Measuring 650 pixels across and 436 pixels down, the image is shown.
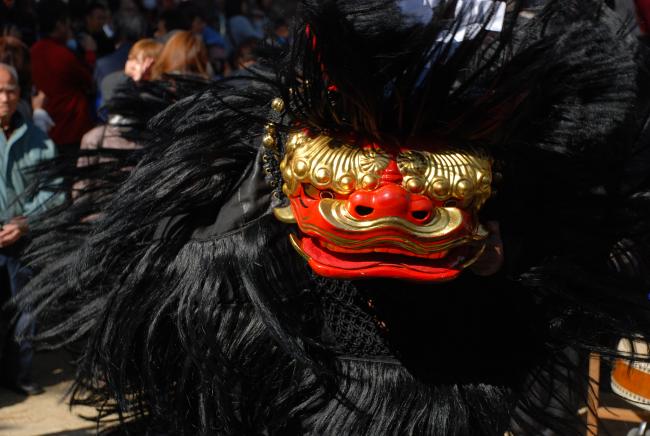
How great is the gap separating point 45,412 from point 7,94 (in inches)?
44.4

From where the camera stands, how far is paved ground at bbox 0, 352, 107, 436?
10.3 feet

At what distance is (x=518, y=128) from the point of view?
1.68 metres

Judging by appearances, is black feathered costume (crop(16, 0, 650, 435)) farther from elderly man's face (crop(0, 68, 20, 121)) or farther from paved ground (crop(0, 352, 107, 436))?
elderly man's face (crop(0, 68, 20, 121))

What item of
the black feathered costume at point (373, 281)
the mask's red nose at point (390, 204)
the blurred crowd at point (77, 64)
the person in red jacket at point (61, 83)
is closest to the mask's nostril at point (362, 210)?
the mask's red nose at point (390, 204)

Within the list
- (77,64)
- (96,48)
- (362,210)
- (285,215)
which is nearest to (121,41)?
(77,64)

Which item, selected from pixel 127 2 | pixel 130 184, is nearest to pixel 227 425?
pixel 130 184

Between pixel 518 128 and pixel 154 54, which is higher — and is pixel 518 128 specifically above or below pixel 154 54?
above

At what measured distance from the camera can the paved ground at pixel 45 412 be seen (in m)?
3.15

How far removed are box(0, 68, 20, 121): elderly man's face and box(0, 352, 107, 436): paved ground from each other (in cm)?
102

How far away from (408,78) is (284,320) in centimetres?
55

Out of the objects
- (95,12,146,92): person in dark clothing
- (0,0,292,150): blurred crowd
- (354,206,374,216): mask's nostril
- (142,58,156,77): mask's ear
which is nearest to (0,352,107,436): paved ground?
(0,0,292,150): blurred crowd

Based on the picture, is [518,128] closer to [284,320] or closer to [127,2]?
[284,320]

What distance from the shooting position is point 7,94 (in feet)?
10.8

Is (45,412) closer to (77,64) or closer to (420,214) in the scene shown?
(77,64)
